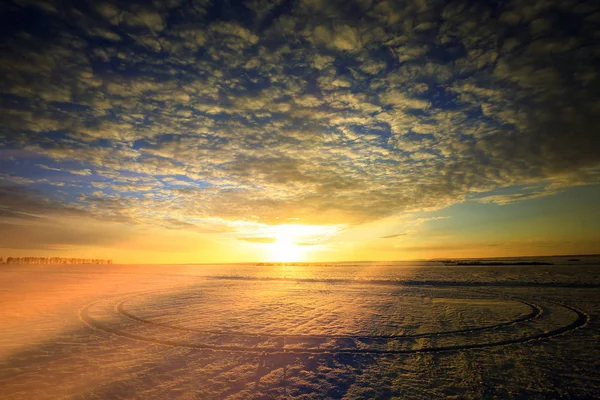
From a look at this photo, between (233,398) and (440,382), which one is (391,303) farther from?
(233,398)

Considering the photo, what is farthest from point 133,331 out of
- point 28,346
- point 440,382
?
point 440,382

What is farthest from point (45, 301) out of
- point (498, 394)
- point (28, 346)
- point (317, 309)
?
point (498, 394)

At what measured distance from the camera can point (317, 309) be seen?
12.6m

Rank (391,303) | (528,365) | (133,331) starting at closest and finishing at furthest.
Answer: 1. (528,365)
2. (133,331)
3. (391,303)

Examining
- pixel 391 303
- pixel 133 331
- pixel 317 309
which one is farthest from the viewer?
pixel 391 303

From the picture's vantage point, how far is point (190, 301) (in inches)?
602

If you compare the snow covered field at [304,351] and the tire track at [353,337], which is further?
the tire track at [353,337]

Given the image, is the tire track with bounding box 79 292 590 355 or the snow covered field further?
the tire track with bounding box 79 292 590 355

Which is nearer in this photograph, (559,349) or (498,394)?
(498,394)

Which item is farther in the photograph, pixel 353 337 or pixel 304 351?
pixel 353 337

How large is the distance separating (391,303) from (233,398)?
1076 cm

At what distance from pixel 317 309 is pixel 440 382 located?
7.61 meters

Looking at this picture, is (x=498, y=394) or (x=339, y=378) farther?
(x=339, y=378)

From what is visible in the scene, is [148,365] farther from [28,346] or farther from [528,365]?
[528,365]
